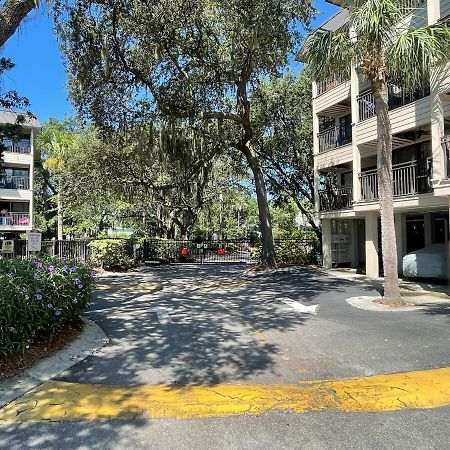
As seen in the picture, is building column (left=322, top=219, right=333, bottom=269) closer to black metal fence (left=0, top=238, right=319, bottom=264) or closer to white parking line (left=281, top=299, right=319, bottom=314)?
black metal fence (left=0, top=238, right=319, bottom=264)

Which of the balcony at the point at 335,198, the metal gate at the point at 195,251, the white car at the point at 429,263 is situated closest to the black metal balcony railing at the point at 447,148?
the white car at the point at 429,263

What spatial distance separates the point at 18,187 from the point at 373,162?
28431 millimetres

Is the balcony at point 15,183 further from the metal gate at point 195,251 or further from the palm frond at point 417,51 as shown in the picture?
the palm frond at point 417,51

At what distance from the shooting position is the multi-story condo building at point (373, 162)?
11.9m

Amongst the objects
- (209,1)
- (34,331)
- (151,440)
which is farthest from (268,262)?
(151,440)

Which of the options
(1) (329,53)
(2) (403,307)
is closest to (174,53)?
(1) (329,53)

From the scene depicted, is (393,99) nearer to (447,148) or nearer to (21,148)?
(447,148)

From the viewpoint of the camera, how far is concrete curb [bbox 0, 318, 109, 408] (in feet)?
14.1

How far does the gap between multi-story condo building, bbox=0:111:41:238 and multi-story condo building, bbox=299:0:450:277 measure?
2461 cm

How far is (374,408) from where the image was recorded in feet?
12.9

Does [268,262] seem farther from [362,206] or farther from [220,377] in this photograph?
[220,377]

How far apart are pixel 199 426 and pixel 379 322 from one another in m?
5.05

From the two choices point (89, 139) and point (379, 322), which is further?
point (89, 139)

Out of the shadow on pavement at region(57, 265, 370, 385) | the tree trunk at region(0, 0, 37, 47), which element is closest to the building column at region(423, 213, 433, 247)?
the shadow on pavement at region(57, 265, 370, 385)
